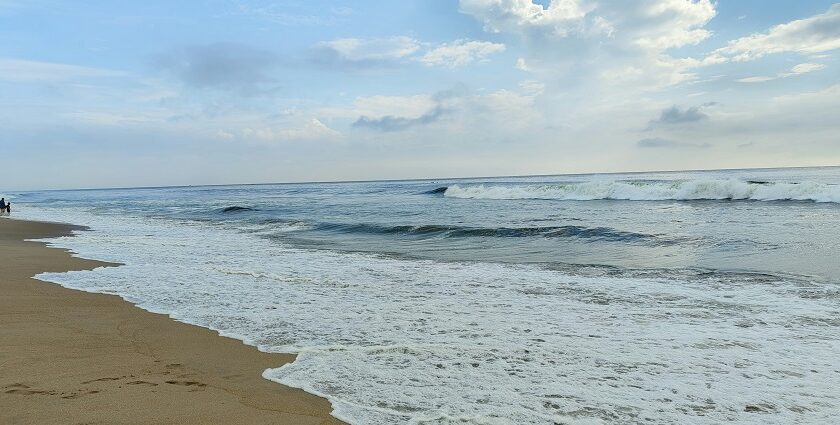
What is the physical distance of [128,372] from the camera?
4004mm

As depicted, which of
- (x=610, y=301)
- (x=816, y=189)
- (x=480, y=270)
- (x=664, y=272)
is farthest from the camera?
(x=816, y=189)

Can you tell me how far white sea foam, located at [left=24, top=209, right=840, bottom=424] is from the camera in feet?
11.7

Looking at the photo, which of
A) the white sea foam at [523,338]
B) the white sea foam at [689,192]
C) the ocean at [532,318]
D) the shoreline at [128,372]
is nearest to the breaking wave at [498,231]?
the ocean at [532,318]

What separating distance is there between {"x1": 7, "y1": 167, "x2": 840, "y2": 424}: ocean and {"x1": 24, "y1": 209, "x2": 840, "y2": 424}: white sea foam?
22 millimetres

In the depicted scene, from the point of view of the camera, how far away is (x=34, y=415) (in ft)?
10.3

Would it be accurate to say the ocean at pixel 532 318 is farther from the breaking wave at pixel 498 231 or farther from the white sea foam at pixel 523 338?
the breaking wave at pixel 498 231

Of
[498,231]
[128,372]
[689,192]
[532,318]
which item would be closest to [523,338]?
Result: [532,318]

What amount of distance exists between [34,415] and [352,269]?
277 inches

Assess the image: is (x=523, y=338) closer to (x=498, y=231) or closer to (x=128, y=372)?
(x=128, y=372)

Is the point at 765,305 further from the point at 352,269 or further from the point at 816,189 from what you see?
the point at 816,189

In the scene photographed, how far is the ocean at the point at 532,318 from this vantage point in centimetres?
364

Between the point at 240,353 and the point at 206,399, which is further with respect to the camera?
the point at 240,353

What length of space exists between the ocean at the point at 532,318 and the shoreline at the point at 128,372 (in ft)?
0.89

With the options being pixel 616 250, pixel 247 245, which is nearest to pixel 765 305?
pixel 616 250
